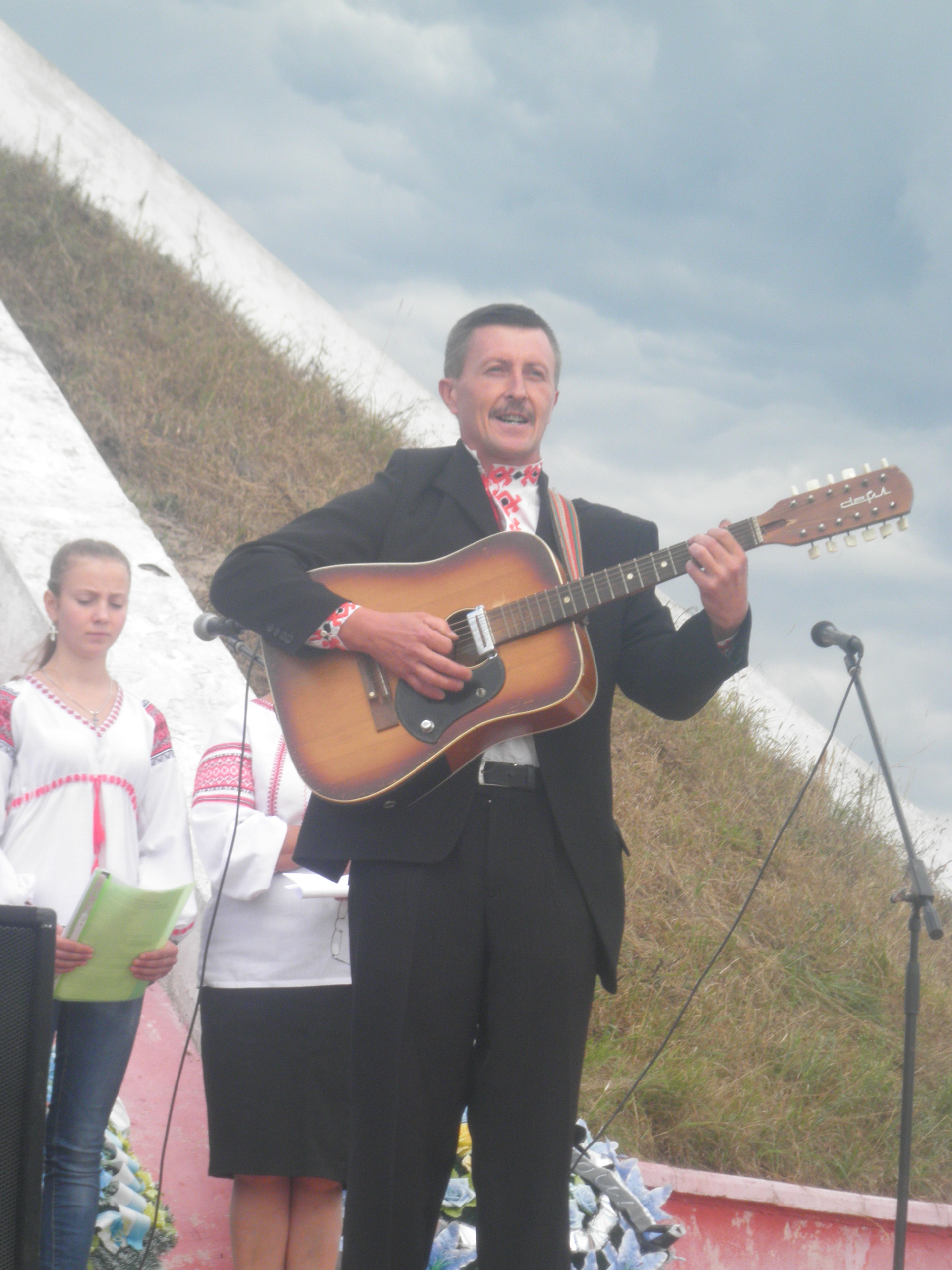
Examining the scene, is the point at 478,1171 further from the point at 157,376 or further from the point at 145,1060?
the point at 157,376

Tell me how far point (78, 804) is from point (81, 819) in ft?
0.12

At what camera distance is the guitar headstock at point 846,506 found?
2383mm

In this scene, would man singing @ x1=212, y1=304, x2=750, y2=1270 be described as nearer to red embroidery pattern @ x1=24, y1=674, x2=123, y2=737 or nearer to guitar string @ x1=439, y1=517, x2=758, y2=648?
guitar string @ x1=439, y1=517, x2=758, y2=648

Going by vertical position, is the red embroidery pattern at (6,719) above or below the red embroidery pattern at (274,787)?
above

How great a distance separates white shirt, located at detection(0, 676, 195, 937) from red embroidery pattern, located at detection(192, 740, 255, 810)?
0.35ft

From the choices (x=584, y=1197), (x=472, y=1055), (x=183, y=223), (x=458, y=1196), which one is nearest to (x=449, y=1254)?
(x=458, y=1196)

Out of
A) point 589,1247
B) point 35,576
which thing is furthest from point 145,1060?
point 35,576

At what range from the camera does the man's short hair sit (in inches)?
95.0

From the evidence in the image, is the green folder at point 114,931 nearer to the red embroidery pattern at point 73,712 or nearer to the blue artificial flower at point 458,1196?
the red embroidery pattern at point 73,712

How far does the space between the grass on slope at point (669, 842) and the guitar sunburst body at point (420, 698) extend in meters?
2.65

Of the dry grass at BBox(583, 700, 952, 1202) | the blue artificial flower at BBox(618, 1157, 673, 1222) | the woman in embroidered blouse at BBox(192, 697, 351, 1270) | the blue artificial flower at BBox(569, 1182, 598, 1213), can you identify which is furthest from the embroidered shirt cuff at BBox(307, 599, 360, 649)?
the dry grass at BBox(583, 700, 952, 1202)

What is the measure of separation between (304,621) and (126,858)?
107cm

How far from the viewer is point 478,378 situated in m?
2.36

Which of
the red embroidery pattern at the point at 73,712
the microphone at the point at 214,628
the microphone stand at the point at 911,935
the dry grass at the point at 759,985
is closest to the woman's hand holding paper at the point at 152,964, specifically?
the red embroidery pattern at the point at 73,712
